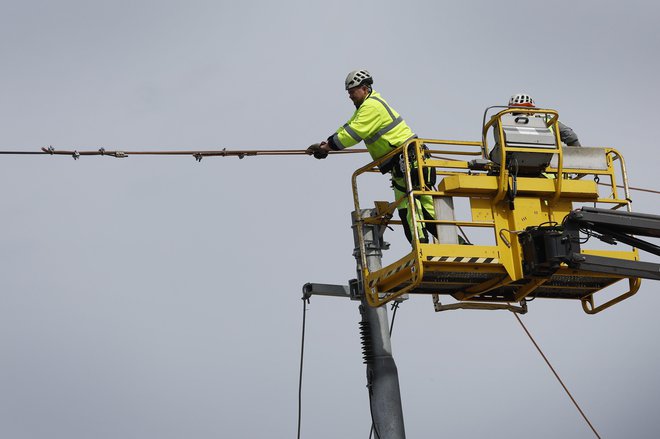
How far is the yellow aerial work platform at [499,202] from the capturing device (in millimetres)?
16453

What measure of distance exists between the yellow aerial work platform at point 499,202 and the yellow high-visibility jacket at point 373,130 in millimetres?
325

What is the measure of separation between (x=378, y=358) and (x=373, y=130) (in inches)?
121

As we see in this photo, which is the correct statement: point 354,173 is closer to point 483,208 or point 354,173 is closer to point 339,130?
point 339,130

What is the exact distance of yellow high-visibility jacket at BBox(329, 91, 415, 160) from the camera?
17.6 m

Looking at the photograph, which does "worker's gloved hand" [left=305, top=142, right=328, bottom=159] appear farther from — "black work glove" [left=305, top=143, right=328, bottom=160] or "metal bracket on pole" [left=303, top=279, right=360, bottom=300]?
"metal bracket on pole" [left=303, top=279, right=360, bottom=300]

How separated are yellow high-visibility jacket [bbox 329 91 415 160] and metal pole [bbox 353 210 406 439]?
37.9 inches

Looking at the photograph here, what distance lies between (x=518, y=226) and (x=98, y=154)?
18.5ft

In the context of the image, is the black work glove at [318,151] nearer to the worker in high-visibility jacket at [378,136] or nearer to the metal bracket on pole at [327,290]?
the worker in high-visibility jacket at [378,136]

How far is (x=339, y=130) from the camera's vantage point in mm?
17656

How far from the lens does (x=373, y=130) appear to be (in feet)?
57.7

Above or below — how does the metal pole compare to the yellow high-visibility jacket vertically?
below

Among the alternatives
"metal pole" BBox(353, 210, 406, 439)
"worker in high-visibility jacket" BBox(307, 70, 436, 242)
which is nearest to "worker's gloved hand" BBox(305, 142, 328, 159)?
"worker in high-visibility jacket" BBox(307, 70, 436, 242)

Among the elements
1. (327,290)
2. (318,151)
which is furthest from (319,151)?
(327,290)

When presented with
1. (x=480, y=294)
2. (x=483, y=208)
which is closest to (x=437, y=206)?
(x=483, y=208)
